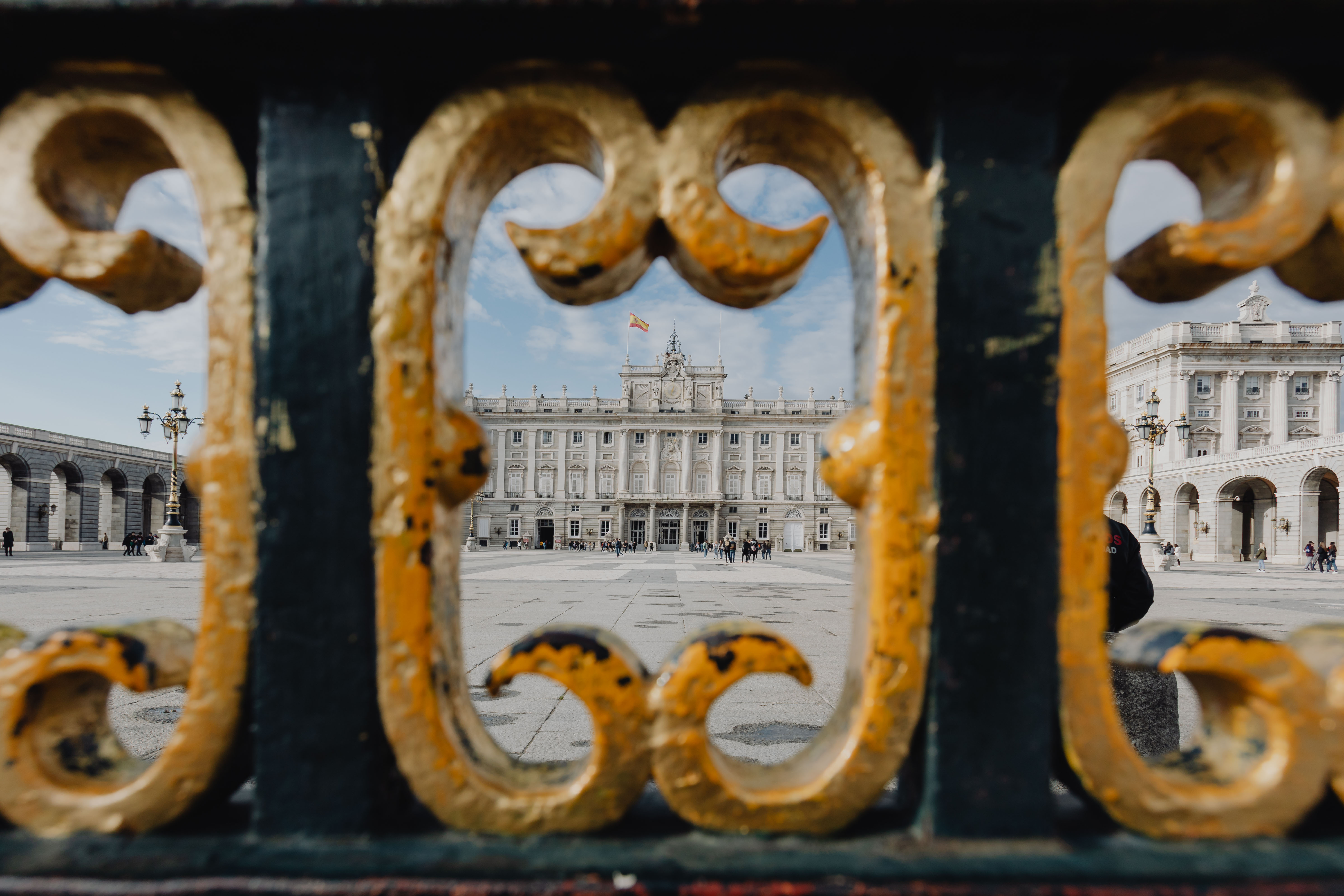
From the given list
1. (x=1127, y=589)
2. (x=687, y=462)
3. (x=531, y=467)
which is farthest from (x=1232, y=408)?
(x=531, y=467)

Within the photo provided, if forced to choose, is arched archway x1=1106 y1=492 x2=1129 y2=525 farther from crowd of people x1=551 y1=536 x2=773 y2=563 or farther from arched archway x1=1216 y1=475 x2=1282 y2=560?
crowd of people x1=551 y1=536 x2=773 y2=563

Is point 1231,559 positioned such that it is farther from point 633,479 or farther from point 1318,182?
point 1318,182

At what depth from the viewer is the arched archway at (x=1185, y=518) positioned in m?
33.5

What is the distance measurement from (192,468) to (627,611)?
24.7 ft

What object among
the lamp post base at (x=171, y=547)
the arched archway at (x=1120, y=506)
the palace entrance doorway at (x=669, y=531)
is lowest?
the palace entrance doorway at (x=669, y=531)

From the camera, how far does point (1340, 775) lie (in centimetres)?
68

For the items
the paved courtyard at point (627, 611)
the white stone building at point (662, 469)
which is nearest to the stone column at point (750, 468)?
the white stone building at point (662, 469)

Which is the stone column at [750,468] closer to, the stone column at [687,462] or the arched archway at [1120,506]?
the stone column at [687,462]

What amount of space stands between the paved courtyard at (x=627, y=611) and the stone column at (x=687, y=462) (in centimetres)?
3207

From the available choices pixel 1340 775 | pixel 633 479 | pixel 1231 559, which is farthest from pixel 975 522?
pixel 633 479

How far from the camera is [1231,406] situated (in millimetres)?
38219

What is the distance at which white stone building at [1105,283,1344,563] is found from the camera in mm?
31484

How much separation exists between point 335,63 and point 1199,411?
49684mm

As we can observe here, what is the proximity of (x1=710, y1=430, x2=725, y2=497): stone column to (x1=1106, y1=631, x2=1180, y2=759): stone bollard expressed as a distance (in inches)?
2018
